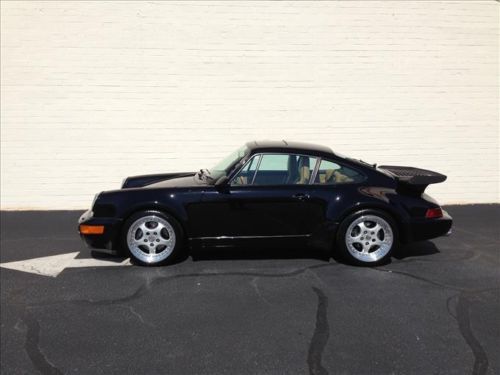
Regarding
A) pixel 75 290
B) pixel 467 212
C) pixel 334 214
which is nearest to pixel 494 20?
pixel 467 212

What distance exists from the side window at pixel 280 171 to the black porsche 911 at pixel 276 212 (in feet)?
0.04

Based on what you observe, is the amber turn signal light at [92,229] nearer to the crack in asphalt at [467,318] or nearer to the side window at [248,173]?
the side window at [248,173]

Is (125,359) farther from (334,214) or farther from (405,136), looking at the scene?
(405,136)

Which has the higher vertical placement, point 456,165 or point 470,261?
point 456,165

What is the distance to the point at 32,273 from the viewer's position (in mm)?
4629

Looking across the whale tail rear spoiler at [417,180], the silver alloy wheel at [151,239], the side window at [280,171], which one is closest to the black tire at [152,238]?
the silver alloy wheel at [151,239]

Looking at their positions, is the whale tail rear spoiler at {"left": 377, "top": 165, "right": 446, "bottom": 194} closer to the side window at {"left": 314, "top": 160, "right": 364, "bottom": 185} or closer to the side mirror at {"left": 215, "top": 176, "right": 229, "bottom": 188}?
the side window at {"left": 314, "top": 160, "right": 364, "bottom": 185}

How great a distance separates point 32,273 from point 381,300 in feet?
11.7

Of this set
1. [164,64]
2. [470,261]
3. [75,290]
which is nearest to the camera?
[75,290]

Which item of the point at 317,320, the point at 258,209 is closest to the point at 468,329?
the point at 317,320

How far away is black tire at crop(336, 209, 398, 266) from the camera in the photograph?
466 cm

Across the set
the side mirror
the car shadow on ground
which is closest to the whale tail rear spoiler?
the car shadow on ground

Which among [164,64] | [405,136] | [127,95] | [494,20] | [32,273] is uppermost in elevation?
[494,20]

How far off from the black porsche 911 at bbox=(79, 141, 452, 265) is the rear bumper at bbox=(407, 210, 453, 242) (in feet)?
0.04
